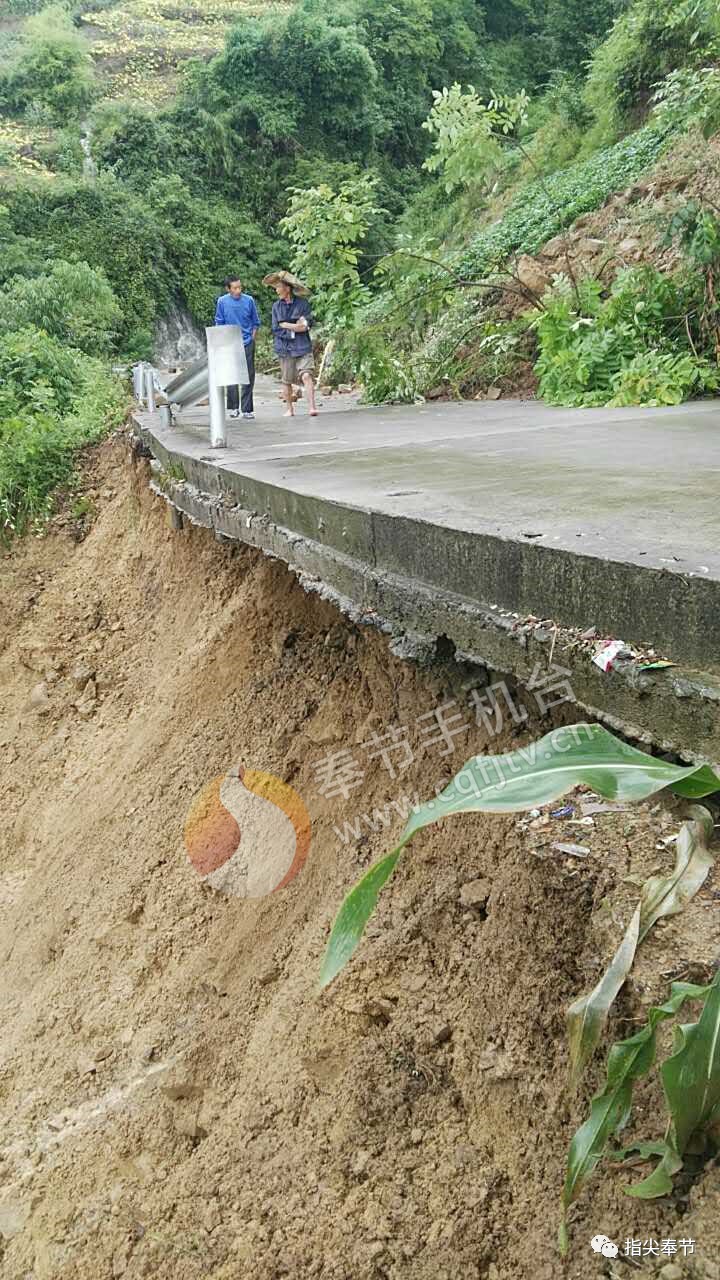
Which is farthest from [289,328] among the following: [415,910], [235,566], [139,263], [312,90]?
[312,90]

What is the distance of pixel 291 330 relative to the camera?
689 cm

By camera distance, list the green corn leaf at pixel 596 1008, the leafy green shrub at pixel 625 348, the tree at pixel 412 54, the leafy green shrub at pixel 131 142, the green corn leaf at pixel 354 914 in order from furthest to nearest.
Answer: the tree at pixel 412 54
the leafy green shrub at pixel 131 142
the leafy green shrub at pixel 625 348
the green corn leaf at pixel 596 1008
the green corn leaf at pixel 354 914

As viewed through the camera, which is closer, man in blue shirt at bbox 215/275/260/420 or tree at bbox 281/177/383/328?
tree at bbox 281/177/383/328

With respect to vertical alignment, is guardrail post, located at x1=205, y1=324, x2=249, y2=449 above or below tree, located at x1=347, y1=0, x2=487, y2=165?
below

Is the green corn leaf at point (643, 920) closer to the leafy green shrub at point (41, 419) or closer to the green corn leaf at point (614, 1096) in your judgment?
the green corn leaf at point (614, 1096)

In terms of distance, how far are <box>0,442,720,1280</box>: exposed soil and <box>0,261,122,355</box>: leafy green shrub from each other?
986 centimetres

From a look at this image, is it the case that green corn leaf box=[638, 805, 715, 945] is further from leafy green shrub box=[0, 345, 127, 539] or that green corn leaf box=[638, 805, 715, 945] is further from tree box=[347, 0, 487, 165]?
tree box=[347, 0, 487, 165]

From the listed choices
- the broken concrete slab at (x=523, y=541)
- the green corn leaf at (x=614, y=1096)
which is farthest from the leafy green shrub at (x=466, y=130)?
the green corn leaf at (x=614, y=1096)

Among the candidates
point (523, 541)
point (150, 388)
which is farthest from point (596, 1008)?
point (150, 388)

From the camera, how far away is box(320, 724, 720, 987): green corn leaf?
1173 millimetres

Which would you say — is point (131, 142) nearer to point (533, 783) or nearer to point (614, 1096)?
point (533, 783)

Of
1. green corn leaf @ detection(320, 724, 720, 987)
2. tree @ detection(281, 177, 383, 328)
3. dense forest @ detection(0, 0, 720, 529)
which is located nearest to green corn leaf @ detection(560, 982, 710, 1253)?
green corn leaf @ detection(320, 724, 720, 987)

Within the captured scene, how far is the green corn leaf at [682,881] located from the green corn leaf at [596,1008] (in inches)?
1.1
